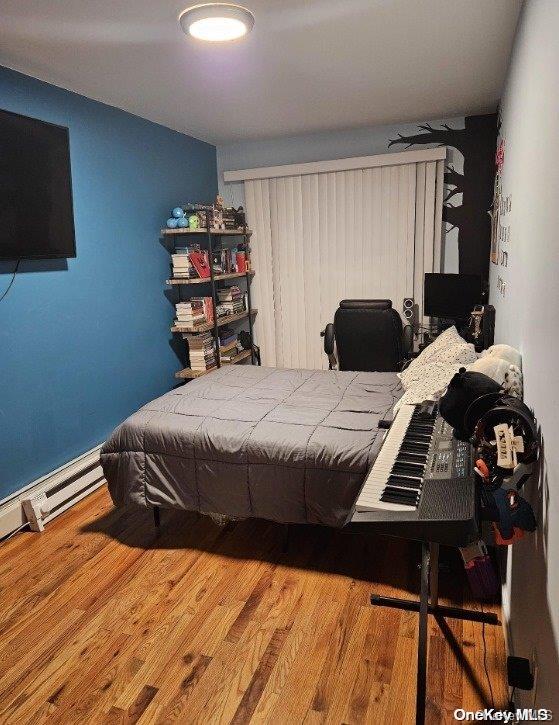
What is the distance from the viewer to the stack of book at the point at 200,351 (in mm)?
4254

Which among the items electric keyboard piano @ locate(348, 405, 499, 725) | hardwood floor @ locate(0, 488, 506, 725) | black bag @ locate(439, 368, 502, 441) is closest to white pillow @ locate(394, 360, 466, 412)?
electric keyboard piano @ locate(348, 405, 499, 725)

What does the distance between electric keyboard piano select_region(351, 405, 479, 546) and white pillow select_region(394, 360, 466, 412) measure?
1.53 ft

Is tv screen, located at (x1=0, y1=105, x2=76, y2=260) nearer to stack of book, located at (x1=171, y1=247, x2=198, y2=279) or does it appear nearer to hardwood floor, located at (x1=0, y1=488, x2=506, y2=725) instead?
stack of book, located at (x1=171, y1=247, x2=198, y2=279)

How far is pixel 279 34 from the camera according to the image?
236cm

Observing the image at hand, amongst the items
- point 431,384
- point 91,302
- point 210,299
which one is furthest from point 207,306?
point 431,384

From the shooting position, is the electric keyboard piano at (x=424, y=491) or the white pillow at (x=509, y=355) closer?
the electric keyboard piano at (x=424, y=491)

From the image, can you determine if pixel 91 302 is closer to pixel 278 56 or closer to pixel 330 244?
pixel 278 56

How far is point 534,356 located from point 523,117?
1129mm

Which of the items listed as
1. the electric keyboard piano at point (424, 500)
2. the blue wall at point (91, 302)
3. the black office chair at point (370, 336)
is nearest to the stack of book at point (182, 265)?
the blue wall at point (91, 302)

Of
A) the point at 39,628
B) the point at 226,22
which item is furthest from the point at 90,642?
the point at 226,22

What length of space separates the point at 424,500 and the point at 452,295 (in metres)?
2.97

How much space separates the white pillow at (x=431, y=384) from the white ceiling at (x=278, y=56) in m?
1.62

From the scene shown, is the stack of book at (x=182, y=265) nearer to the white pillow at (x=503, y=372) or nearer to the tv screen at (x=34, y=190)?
the tv screen at (x=34, y=190)

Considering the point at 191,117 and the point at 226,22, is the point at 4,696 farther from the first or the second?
the point at 191,117
